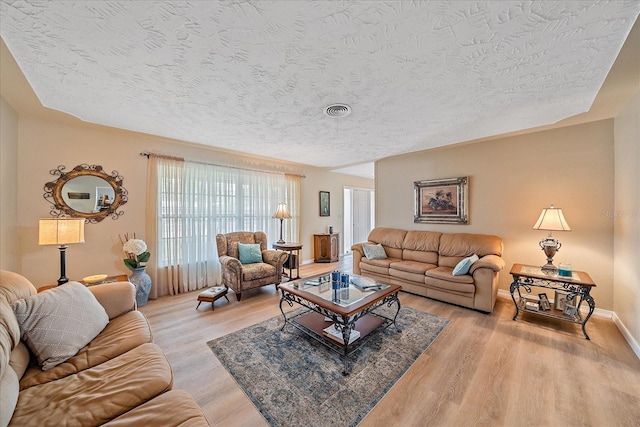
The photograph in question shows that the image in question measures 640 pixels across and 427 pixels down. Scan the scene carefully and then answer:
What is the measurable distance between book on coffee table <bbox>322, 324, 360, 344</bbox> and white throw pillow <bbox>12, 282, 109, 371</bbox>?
1.73m

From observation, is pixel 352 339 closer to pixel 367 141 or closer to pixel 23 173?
pixel 367 141

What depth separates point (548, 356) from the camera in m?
2.07

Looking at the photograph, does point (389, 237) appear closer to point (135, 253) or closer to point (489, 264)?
point (489, 264)

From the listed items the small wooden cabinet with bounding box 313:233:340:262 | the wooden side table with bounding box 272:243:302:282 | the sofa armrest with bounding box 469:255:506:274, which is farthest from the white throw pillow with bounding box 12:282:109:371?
the small wooden cabinet with bounding box 313:233:340:262

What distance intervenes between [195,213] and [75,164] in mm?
1516

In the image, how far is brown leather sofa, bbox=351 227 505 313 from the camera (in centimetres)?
294

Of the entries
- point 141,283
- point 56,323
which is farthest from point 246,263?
point 56,323

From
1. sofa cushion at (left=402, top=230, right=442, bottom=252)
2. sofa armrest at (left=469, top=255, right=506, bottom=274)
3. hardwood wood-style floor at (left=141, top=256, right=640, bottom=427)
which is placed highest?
sofa cushion at (left=402, top=230, right=442, bottom=252)

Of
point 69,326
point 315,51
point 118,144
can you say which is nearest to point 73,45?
point 315,51

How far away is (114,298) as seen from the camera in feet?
6.27

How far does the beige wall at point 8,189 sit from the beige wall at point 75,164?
0.29ft

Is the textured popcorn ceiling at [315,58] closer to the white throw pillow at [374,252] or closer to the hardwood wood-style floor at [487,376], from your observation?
the white throw pillow at [374,252]

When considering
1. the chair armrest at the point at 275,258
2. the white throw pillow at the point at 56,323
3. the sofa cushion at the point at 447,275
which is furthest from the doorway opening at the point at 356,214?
the white throw pillow at the point at 56,323

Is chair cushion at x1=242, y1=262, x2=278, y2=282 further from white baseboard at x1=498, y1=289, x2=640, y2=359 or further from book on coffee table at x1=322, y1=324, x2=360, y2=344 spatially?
white baseboard at x1=498, y1=289, x2=640, y2=359
